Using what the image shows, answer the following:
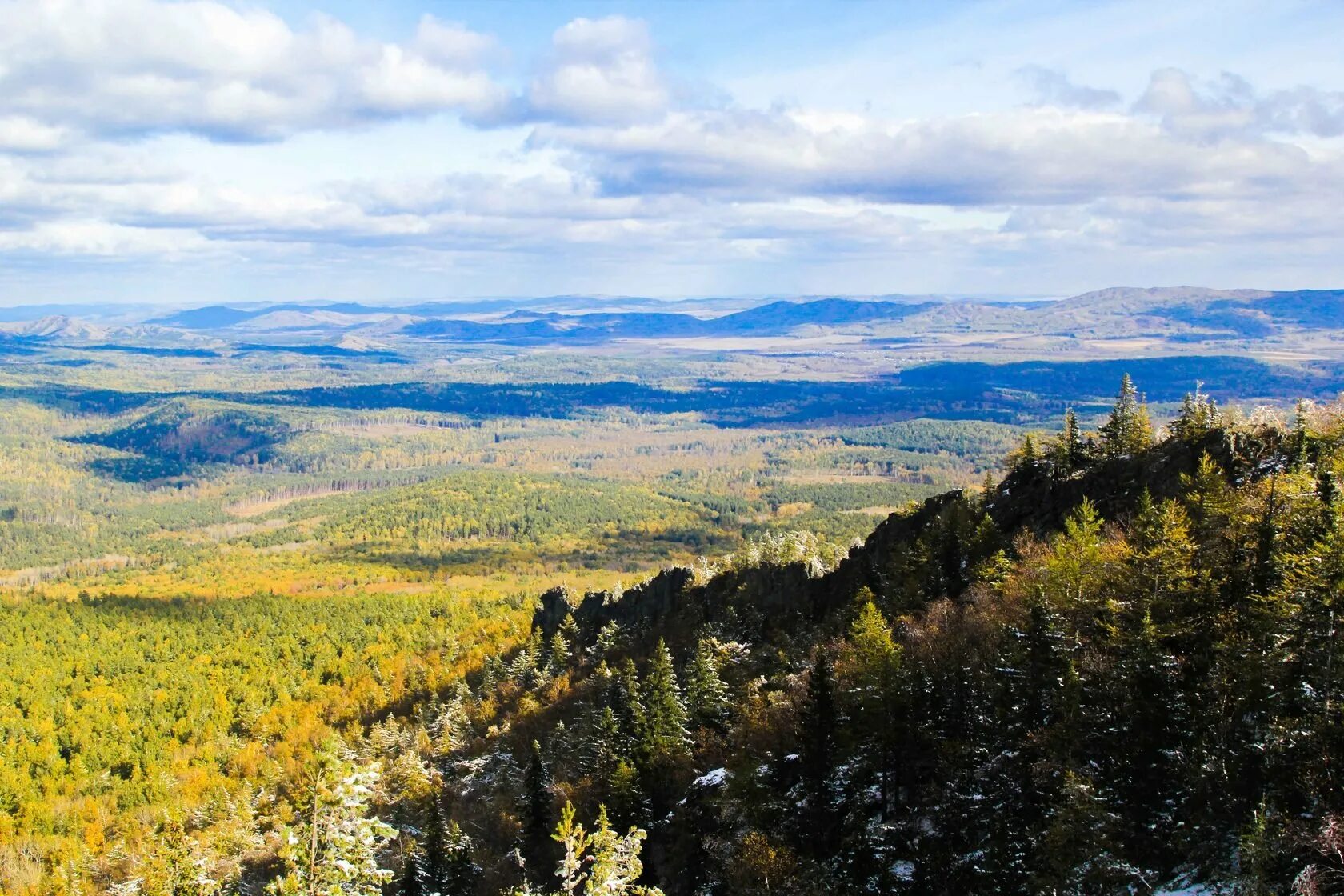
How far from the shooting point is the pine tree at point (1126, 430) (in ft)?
274

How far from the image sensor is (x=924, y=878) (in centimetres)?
4525

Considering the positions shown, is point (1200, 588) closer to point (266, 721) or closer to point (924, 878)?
point (924, 878)

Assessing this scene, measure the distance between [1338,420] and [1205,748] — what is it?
44.7m

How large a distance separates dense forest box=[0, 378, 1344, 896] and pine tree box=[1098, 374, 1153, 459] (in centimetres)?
43

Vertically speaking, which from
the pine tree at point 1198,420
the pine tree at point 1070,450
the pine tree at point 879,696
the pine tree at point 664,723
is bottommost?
the pine tree at point 664,723

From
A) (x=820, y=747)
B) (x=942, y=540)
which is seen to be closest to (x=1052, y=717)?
(x=820, y=747)

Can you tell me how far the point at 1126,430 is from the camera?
86.6 meters

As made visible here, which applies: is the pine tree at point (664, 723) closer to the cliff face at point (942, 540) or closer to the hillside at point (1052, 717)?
the hillside at point (1052, 717)

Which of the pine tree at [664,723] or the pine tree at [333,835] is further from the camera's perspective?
the pine tree at [664,723]

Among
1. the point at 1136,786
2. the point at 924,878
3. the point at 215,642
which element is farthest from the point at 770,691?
the point at 215,642

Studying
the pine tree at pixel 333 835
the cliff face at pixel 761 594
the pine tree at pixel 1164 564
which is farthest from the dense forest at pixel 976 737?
the cliff face at pixel 761 594

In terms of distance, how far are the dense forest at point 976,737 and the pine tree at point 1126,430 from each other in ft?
1.43

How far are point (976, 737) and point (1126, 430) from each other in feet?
162

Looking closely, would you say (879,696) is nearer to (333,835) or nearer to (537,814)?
(537,814)
